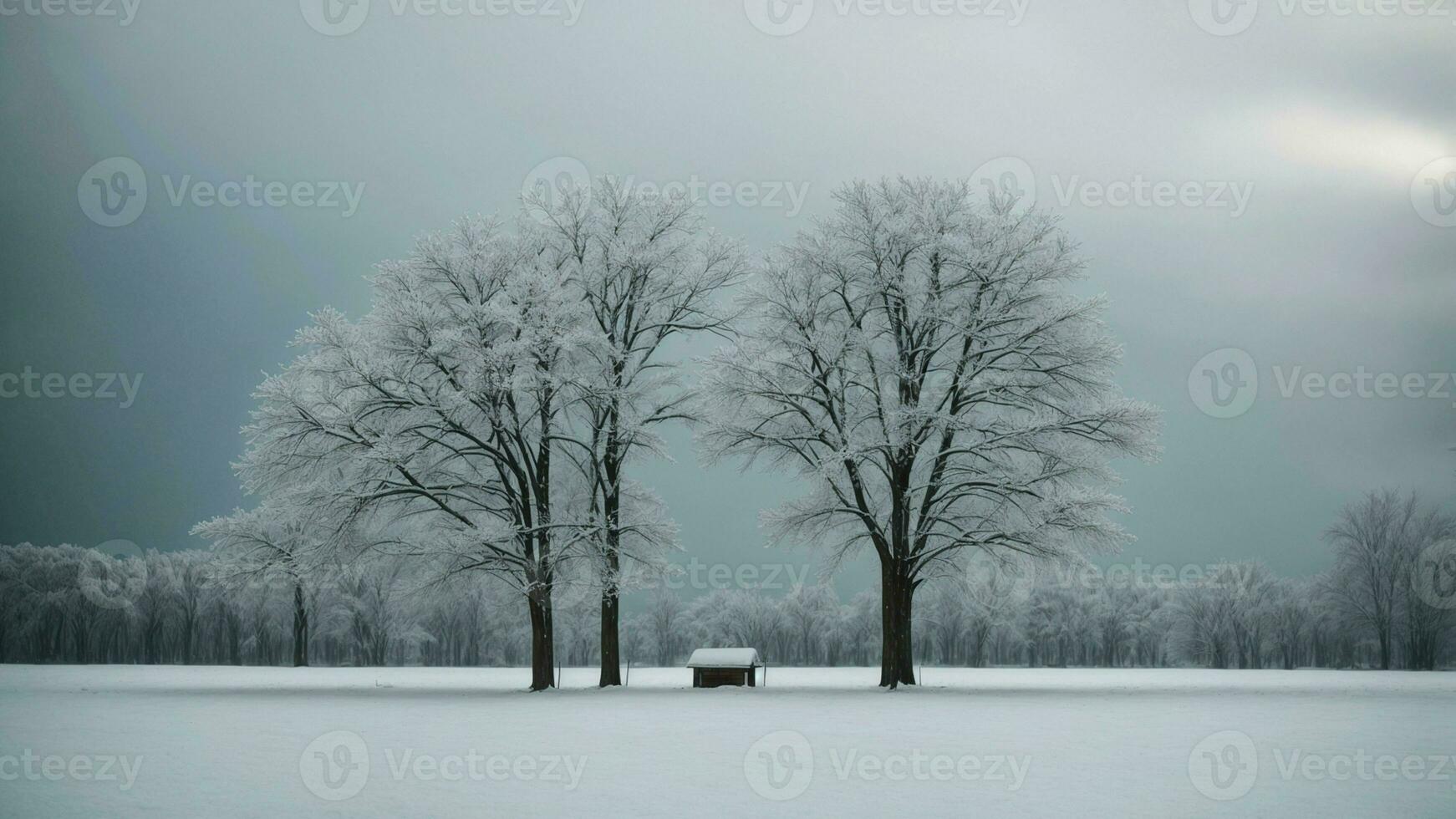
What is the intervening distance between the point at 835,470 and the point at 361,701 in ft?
46.5

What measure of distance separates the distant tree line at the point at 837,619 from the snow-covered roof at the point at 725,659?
22421 millimetres

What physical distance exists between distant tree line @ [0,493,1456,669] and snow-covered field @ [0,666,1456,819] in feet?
108

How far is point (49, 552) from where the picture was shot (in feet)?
→ 273

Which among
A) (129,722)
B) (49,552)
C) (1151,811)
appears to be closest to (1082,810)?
(1151,811)

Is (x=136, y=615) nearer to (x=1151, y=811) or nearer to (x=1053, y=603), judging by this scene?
(x=1053, y=603)
